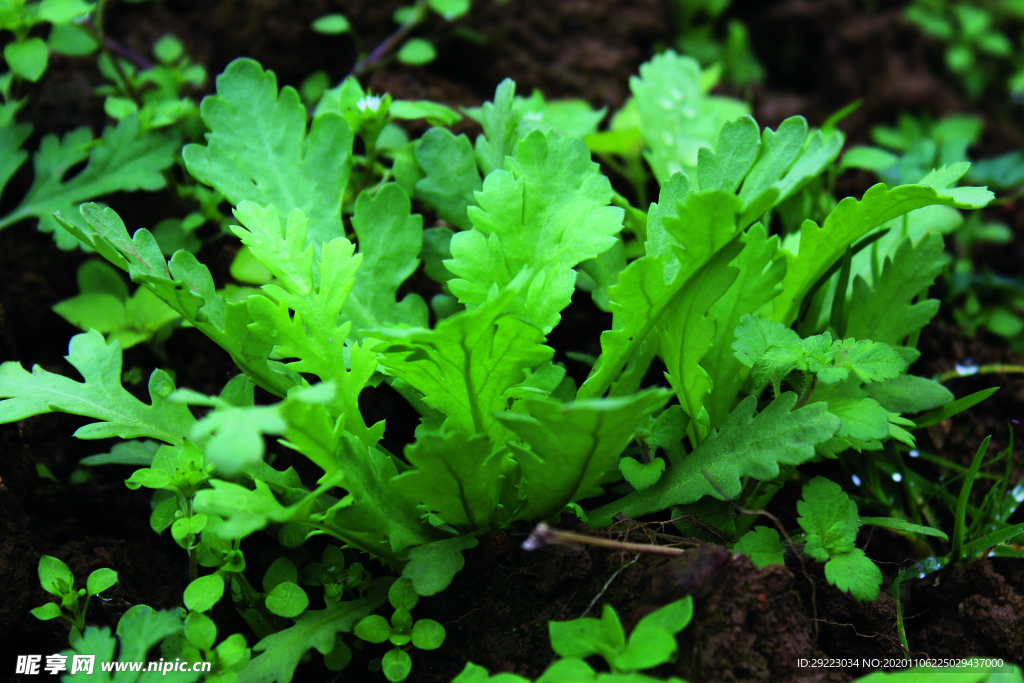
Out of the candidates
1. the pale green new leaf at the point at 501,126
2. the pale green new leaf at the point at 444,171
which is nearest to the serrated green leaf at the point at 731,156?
the pale green new leaf at the point at 501,126

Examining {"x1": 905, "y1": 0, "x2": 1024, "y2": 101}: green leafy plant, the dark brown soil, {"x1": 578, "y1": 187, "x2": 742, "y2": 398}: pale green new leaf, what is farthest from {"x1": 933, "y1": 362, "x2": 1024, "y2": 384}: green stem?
{"x1": 905, "y1": 0, "x2": 1024, "y2": 101}: green leafy plant

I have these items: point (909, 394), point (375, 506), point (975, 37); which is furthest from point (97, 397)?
point (975, 37)

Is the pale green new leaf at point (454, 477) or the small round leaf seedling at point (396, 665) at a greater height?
the pale green new leaf at point (454, 477)

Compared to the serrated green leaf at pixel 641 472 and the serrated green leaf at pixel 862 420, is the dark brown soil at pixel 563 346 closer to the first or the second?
the serrated green leaf at pixel 641 472

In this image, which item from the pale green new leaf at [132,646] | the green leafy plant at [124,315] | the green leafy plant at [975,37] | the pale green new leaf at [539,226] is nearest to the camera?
the pale green new leaf at [132,646]

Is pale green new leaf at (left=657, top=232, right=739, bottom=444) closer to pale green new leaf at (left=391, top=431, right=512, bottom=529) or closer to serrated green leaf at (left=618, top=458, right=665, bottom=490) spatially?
serrated green leaf at (left=618, top=458, right=665, bottom=490)

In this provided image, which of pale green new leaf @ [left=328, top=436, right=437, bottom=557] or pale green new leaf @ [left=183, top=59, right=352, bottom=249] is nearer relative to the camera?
pale green new leaf @ [left=328, top=436, right=437, bottom=557]

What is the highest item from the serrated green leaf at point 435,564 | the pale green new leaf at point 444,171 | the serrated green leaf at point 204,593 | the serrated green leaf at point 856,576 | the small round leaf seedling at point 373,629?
the pale green new leaf at point 444,171
